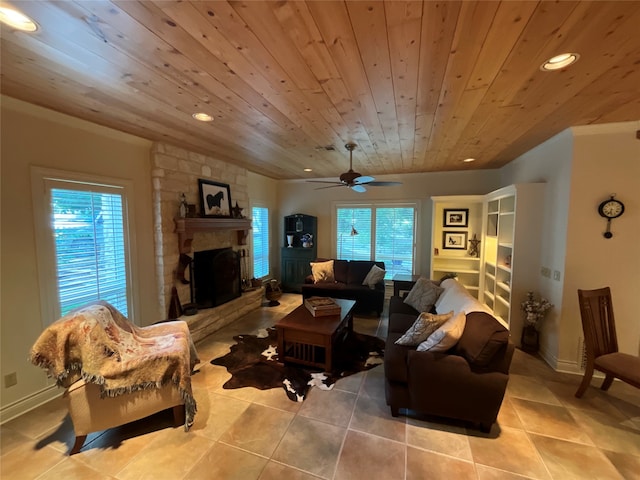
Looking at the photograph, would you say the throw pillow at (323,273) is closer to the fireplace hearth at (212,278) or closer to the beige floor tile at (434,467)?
the fireplace hearth at (212,278)

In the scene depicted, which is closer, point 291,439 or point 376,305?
point 291,439

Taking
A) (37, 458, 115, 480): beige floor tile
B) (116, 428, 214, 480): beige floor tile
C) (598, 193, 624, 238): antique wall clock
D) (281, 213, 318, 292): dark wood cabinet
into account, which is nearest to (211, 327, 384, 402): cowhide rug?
(116, 428, 214, 480): beige floor tile

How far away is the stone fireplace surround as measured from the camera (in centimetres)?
343

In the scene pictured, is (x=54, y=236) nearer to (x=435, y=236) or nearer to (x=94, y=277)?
(x=94, y=277)

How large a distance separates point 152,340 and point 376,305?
11.1ft

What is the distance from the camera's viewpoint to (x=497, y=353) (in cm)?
203

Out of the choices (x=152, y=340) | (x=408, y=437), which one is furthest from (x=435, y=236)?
(x=152, y=340)

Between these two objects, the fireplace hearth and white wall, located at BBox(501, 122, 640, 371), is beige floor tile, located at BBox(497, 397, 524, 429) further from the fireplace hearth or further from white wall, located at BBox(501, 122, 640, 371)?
the fireplace hearth

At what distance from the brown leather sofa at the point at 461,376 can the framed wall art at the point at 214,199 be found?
10.8ft

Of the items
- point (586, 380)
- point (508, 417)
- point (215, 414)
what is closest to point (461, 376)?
point (508, 417)

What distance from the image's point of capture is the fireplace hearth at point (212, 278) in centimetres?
398

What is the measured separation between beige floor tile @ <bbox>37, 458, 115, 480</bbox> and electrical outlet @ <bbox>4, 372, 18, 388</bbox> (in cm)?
98

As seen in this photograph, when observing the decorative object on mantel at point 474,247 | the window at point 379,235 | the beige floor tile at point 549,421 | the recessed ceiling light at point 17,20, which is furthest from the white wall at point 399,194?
the recessed ceiling light at point 17,20

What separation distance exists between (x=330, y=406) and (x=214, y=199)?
3.34 meters
